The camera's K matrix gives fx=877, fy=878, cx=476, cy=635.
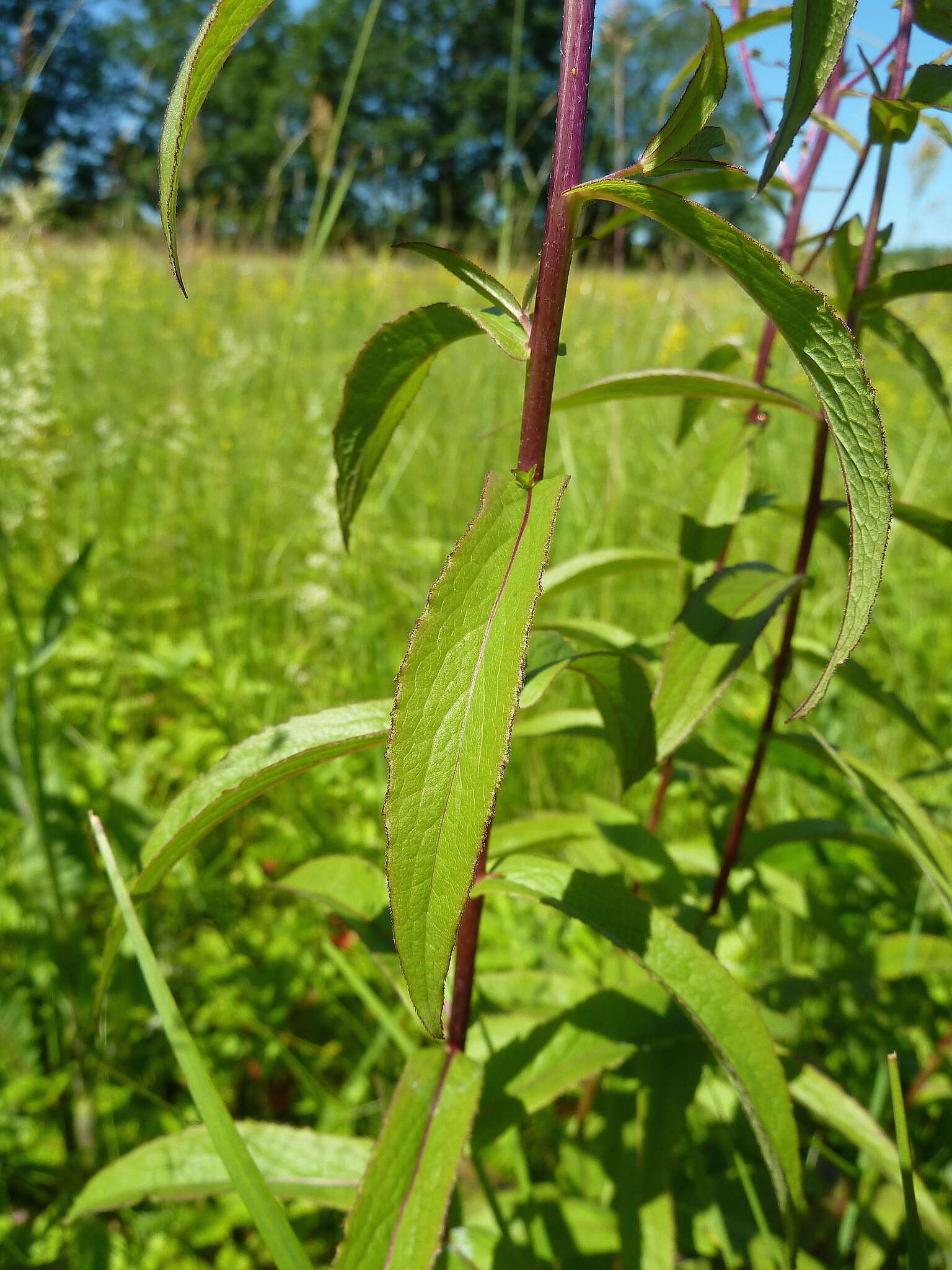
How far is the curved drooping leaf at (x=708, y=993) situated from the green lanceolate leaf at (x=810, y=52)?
413 millimetres

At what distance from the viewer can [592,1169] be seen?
88 centimetres

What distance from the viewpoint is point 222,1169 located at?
0.68 meters

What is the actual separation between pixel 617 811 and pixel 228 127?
878 inches

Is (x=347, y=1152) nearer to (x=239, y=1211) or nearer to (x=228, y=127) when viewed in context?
(x=239, y=1211)

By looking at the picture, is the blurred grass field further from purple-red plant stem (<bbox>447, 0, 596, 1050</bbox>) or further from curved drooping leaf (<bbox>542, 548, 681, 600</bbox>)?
purple-red plant stem (<bbox>447, 0, 596, 1050</bbox>)

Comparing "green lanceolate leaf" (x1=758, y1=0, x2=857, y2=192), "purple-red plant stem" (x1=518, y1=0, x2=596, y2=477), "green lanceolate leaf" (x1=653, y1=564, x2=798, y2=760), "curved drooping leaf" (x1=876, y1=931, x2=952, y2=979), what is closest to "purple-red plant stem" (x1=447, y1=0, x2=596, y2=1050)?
"purple-red plant stem" (x1=518, y1=0, x2=596, y2=477)

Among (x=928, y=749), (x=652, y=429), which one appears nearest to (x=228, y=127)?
(x=652, y=429)

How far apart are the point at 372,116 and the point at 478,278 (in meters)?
12.6

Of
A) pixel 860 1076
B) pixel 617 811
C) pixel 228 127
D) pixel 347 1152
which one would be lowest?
pixel 860 1076

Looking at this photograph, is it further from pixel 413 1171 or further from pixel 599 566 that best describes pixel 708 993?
pixel 599 566

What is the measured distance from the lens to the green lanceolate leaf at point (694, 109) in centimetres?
41

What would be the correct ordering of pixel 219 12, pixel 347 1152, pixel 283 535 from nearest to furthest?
pixel 219 12 < pixel 347 1152 < pixel 283 535

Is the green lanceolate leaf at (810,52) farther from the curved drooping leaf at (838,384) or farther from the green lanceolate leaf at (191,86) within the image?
the green lanceolate leaf at (191,86)

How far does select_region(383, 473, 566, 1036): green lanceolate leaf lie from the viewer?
1.28ft
